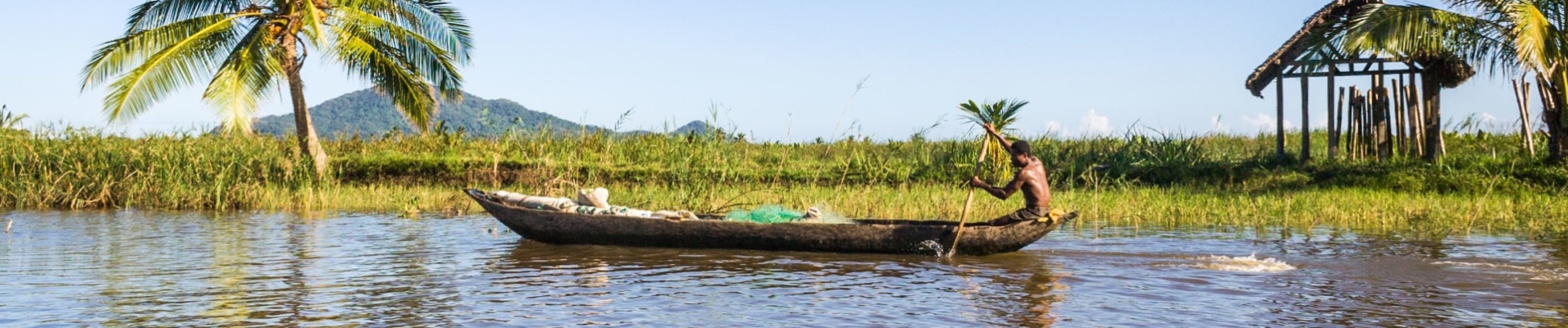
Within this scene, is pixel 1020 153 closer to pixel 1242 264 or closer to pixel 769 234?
pixel 1242 264

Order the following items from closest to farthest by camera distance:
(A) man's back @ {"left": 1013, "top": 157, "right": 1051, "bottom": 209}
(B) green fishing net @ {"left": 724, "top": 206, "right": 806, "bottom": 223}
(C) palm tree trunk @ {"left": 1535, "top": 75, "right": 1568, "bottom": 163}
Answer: (A) man's back @ {"left": 1013, "top": 157, "right": 1051, "bottom": 209} → (B) green fishing net @ {"left": 724, "top": 206, "right": 806, "bottom": 223} → (C) palm tree trunk @ {"left": 1535, "top": 75, "right": 1568, "bottom": 163}

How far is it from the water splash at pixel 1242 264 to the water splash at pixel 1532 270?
0.96m

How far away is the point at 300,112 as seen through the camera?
1739 centimetres

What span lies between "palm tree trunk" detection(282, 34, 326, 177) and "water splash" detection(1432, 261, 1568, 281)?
13.3 meters

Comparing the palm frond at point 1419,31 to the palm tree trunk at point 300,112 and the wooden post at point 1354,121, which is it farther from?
the palm tree trunk at point 300,112

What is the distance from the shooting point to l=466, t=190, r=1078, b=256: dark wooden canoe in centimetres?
919

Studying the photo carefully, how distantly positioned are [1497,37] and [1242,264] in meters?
7.23

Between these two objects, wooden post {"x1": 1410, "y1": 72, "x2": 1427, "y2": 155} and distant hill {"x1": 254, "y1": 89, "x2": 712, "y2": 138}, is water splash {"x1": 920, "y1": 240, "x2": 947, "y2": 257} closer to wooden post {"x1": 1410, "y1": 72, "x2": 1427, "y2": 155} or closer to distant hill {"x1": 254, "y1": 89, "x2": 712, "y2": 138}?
wooden post {"x1": 1410, "y1": 72, "x2": 1427, "y2": 155}

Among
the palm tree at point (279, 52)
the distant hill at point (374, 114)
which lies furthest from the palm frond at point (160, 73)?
the distant hill at point (374, 114)

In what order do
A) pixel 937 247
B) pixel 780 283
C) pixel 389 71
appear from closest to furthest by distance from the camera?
pixel 780 283, pixel 937 247, pixel 389 71

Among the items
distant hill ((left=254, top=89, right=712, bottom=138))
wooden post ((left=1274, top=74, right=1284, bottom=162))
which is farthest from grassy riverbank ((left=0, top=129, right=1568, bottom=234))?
distant hill ((left=254, top=89, right=712, bottom=138))

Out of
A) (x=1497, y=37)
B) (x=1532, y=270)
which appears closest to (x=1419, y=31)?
(x=1497, y=37)

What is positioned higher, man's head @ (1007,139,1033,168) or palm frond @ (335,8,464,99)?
palm frond @ (335,8,464,99)

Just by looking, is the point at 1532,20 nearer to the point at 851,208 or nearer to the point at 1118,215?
the point at 1118,215
